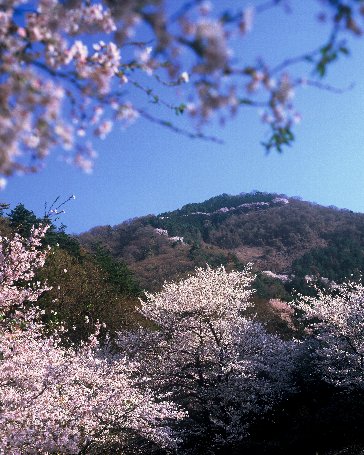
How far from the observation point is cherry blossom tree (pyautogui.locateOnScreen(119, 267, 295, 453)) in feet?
45.7

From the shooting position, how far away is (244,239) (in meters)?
88.2

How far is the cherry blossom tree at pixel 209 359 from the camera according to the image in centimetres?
1394

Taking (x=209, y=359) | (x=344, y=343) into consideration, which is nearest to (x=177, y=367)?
(x=209, y=359)

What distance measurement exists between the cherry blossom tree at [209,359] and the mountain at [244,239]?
28.7m

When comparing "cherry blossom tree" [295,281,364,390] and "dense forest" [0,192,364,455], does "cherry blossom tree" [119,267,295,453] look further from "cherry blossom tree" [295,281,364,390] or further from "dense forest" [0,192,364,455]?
"cherry blossom tree" [295,281,364,390]

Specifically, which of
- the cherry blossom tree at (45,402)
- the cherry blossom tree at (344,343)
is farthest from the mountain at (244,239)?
the cherry blossom tree at (45,402)

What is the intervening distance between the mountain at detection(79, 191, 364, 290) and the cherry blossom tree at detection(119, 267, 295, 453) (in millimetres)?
28748

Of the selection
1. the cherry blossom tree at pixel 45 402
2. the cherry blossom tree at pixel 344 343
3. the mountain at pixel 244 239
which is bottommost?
the cherry blossom tree at pixel 45 402

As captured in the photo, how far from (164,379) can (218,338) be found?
281cm

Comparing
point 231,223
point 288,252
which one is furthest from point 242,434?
point 231,223

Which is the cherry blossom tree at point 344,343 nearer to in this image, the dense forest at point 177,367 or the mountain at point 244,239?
the dense forest at point 177,367

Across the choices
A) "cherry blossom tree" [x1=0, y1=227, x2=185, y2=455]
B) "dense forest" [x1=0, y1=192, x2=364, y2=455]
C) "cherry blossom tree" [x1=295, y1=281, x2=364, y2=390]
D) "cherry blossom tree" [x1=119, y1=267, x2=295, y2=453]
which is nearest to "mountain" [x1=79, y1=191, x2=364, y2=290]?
"dense forest" [x1=0, y1=192, x2=364, y2=455]

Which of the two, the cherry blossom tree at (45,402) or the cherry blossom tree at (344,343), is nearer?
the cherry blossom tree at (45,402)

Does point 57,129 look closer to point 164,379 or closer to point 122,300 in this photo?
point 164,379
